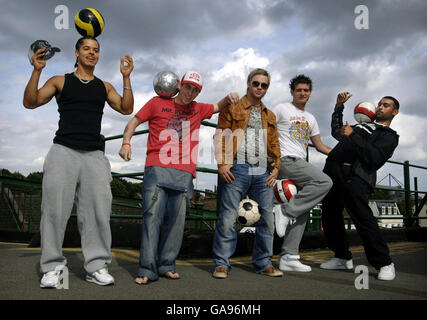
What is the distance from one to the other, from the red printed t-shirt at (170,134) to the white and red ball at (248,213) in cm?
57

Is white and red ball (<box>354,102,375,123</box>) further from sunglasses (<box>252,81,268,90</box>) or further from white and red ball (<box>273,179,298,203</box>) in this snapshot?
sunglasses (<box>252,81,268,90</box>)

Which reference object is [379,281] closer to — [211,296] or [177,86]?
[211,296]

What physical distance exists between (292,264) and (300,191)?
0.74 metres

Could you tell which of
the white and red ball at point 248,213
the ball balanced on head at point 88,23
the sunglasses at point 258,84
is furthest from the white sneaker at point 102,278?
the sunglasses at point 258,84

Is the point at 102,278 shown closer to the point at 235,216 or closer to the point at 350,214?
the point at 235,216

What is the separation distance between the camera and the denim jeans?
3072 mm

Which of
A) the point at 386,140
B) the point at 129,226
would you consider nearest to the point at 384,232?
the point at 386,140

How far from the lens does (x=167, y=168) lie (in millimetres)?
3182

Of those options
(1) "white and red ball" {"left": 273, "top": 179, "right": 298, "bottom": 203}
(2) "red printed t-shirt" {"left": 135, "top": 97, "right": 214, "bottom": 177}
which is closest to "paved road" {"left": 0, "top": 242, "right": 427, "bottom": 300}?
(1) "white and red ball" {"left": 273, "top": 179, "right": 298, "bottom": 203}

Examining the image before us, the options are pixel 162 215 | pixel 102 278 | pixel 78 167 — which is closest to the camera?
pixel 102 278

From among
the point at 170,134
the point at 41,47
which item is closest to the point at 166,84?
the point at 170,134

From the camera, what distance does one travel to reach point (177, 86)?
338 cm

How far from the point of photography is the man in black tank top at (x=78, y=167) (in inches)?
111

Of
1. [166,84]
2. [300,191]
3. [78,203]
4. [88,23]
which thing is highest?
[88,23]
